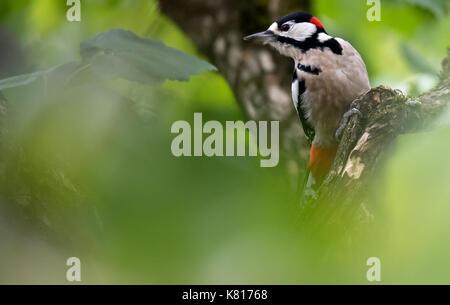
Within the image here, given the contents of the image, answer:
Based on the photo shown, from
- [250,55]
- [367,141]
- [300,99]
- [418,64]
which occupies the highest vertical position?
[250,55]

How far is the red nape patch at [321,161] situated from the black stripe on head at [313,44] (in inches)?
13.4

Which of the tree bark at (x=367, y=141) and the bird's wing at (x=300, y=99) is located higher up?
the bird's wing at (x=300, y=99)

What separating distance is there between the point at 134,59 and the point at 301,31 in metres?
0.93

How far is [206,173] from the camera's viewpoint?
23.8 inches

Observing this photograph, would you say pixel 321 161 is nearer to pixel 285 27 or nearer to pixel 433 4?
pixel 285 27

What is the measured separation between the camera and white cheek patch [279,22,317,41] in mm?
1760

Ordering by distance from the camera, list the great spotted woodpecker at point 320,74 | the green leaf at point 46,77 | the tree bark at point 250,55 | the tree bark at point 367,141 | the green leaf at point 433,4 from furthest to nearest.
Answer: the tree bark at point 250,55 → the great spotted woodpecker at point 320,74 → the green leaf at point 433,4 → the tree bark at point 367,141 → the green leaf at point 46,77

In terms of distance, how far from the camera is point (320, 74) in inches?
68.9

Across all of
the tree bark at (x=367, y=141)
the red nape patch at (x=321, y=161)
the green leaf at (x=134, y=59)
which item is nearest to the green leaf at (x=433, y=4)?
the tree bark at (x=367, y=141)

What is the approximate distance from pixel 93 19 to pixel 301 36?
857mm

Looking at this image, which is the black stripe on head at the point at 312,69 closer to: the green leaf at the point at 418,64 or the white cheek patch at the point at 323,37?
the white cheek patch at the point at 323,37

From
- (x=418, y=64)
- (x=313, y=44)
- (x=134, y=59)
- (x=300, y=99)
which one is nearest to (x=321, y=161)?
(x=300, y=99)

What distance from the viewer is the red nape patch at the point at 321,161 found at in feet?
5.87

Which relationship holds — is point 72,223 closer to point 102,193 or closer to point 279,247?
point 102,193
